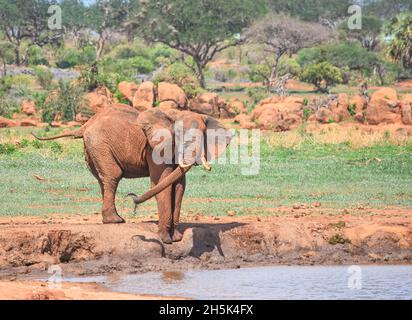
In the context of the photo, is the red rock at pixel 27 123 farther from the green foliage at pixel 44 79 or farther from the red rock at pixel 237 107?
the green foliage at pixel 44 79

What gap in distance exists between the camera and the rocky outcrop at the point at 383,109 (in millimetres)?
29656

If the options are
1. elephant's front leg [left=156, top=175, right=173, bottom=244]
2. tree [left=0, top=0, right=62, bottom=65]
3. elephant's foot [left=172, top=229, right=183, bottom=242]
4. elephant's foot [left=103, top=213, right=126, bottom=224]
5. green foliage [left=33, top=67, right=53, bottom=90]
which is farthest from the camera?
tree [left=0, top=0, right=62, bottom=65]

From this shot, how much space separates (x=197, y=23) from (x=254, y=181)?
1291 inches

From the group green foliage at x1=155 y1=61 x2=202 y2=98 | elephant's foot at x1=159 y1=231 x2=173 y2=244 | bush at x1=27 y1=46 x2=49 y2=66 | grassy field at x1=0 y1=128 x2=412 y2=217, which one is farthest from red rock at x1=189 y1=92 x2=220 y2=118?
bush at x1=27 y1=46 x2=49 y2=66

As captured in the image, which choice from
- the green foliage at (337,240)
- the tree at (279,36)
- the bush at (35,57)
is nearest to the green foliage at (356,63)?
the tree at (279,36)

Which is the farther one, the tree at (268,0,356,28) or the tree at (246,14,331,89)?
the tree at (268,0,356,28)

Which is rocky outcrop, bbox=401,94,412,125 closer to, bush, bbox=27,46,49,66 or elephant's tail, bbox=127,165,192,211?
elephant's tail, bbox=127,165,192,211

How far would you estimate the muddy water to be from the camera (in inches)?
457

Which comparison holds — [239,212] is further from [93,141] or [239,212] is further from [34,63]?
[34,63]

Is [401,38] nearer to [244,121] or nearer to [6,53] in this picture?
A: [244,121]

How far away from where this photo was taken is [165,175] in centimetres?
1255

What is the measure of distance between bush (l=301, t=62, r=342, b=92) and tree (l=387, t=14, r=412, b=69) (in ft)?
9.66

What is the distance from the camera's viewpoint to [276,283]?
480 inches

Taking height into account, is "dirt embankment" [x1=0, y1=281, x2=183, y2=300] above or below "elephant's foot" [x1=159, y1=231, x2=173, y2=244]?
below
